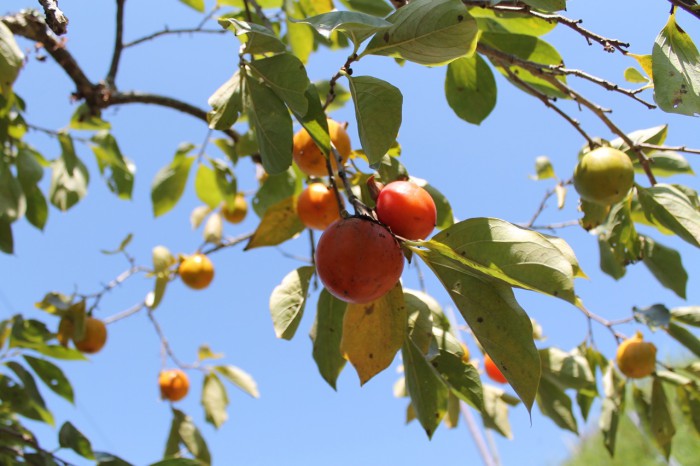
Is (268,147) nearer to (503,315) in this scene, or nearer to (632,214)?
(503,315)

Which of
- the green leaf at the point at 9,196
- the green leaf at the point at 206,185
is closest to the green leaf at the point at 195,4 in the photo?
the green leaf at the point at 206,185

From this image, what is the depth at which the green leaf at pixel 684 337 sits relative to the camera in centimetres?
180

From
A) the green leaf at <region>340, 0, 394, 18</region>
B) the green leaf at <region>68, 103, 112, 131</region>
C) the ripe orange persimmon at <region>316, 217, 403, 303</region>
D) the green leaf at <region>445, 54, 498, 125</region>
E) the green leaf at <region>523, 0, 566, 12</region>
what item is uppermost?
the green leaf at <region>68, 103, 112, 131</region>

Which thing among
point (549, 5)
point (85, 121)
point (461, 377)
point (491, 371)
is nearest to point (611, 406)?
point (491, 371)

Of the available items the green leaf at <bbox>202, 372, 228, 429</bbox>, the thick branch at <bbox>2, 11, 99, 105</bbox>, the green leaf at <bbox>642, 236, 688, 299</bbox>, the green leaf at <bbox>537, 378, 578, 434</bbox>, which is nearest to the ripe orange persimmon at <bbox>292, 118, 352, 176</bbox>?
the green leaf at <bbox>537, 378, 578, 434</bbox>

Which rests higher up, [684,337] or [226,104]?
[226,104]

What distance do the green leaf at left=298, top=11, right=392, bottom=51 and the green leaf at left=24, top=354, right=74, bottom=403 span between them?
5.07 feet

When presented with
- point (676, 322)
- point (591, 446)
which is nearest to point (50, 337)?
point (676, 322)

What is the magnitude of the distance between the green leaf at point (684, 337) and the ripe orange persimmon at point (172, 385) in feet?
6.28

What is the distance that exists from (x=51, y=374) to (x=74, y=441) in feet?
1.34

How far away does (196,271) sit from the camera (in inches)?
88.1

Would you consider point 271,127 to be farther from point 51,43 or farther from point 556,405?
point 51,43

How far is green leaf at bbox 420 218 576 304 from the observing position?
2.59ft

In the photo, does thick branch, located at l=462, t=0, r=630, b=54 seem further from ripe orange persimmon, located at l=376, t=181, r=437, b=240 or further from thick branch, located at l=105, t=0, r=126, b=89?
thick branch, located at l=105, t=0, r=126, b=89
